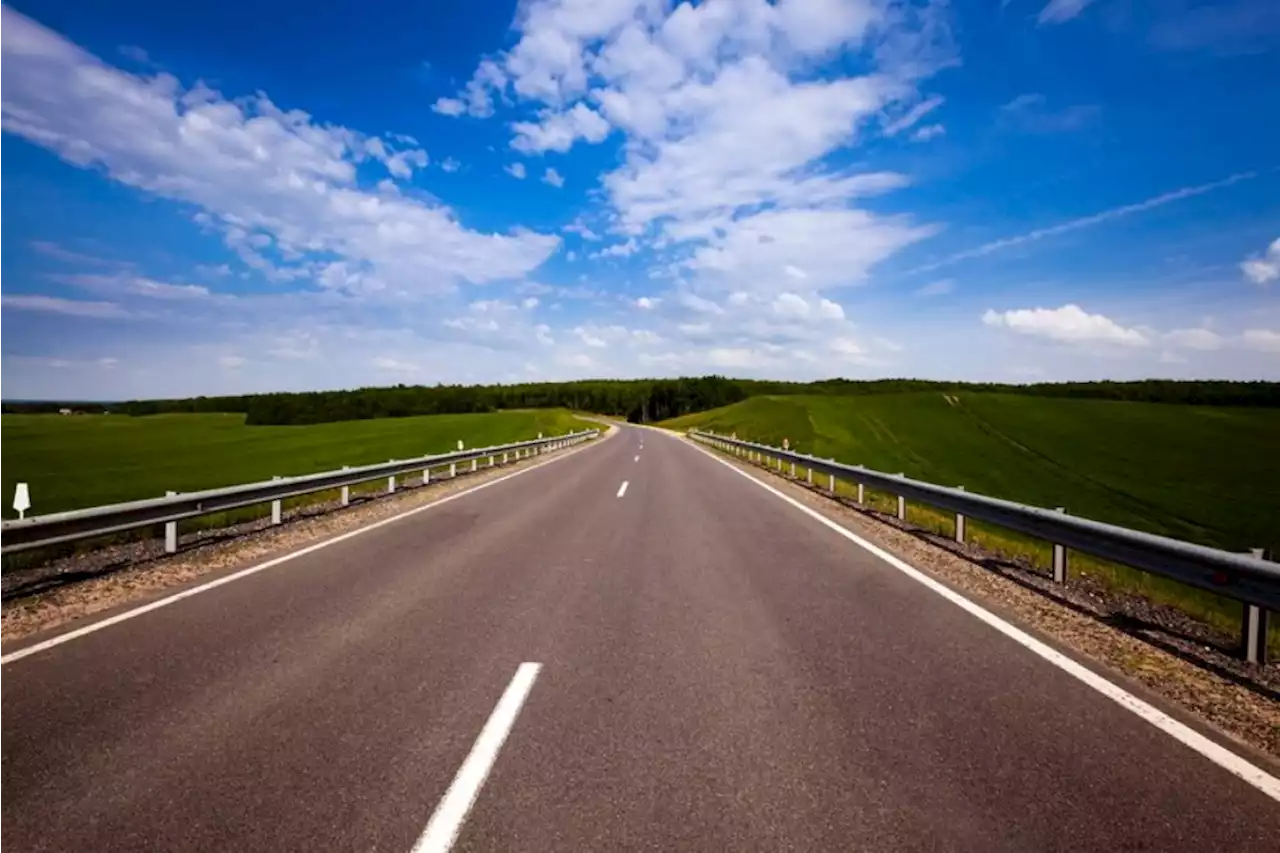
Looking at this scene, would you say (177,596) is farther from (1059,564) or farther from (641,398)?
(641,398)

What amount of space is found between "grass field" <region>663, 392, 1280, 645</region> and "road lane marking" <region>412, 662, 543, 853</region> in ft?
23.5

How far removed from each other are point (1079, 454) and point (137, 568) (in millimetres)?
54435

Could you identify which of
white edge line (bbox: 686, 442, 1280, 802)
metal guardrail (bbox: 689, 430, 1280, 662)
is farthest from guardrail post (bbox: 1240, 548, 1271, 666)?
white edge line (bbox: 686, 442, 1280, 802)

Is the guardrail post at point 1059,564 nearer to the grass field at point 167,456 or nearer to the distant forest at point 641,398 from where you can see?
the grass field at point 167,456

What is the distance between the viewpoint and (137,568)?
8641 mm

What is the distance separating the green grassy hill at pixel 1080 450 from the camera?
3288cm

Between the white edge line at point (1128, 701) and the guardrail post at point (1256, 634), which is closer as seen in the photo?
the white edge line at point (1128, 701)

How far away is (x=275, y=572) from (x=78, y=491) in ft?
85.5

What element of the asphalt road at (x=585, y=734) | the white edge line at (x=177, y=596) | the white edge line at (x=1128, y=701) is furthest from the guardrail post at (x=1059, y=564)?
Result: the white edge line at (x=177, y=596)

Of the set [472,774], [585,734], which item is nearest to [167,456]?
[585,734]

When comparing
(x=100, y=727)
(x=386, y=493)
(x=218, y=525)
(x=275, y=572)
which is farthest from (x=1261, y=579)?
(x=386, y=493)

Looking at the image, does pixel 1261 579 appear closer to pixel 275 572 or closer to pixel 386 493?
pixel 275 572

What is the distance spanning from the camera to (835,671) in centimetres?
502

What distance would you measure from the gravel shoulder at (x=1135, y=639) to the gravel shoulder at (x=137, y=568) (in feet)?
27.6
